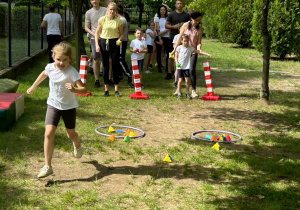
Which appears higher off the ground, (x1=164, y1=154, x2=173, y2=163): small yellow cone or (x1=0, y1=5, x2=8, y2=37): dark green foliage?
(x1=0, y1=5, x2=8, y2=37): dark green foliage

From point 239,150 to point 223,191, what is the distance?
1907 mm

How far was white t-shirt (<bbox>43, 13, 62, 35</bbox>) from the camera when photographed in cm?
1480

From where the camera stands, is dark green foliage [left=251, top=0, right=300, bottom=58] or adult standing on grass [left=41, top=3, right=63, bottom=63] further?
dark green foliage [left=251, top=0, right=300, bottom=58]

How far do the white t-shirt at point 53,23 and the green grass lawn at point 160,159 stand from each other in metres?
4.18

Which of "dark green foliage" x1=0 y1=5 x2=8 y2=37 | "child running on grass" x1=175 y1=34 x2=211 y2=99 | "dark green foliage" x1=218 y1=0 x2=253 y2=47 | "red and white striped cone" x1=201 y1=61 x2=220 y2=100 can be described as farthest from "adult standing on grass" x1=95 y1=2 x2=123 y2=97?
"dark green foliage" x1=218 y1=0 x2=253 y2=47

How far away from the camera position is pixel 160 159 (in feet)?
21.4

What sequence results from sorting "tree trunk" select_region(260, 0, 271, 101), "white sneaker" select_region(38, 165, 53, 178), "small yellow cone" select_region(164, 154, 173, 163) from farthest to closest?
"tree trunk" select_region(260, 0, 271, 101)
"small yellow cone" select_region(164, 154, 173, 163)
"white sneaker" select_region(38, 165, 53, 178)

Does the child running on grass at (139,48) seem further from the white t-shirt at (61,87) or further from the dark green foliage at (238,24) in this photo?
the dark green foliage at (238,24)

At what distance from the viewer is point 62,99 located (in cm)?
561

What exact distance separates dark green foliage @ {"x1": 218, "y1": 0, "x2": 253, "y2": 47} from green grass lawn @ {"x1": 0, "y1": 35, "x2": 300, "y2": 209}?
1743cm

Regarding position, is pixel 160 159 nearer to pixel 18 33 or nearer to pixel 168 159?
pixel 168 159

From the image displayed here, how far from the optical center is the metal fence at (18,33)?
1338 cm

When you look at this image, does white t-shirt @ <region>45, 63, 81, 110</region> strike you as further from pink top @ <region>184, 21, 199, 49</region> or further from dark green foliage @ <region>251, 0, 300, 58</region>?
dark green foliage @ <region>251, 0, 300, 58</region>

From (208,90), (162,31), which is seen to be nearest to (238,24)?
(162,31)
